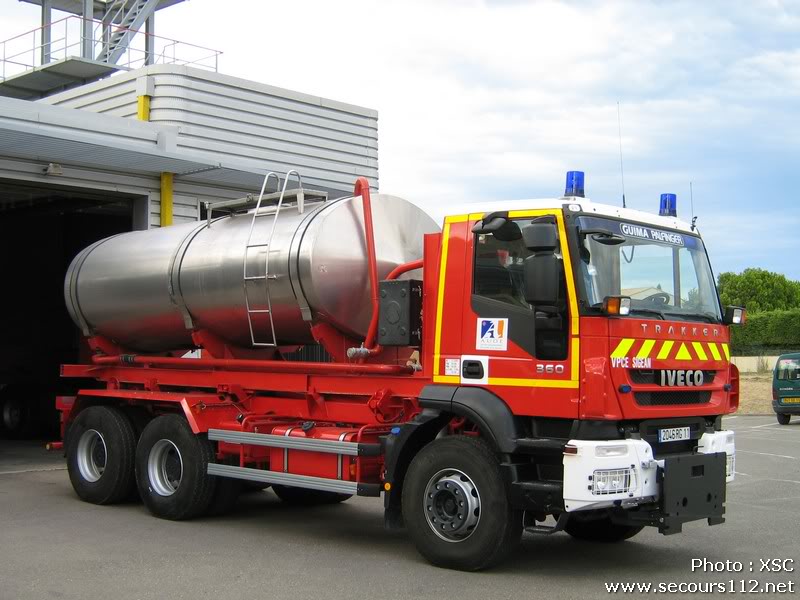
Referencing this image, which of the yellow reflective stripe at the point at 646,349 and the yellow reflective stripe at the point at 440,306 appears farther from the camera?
the yellow reflective stripe at the point at 440,306

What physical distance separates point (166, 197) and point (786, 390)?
A: 1576 centimetres

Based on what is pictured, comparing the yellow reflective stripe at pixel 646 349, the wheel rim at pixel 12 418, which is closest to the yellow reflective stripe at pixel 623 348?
the yellow reflective stripe at pixel 646 349

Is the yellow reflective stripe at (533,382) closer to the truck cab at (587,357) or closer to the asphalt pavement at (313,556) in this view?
the truck cab at (587,357)

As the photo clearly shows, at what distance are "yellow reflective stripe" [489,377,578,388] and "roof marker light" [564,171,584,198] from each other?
4.82 ft

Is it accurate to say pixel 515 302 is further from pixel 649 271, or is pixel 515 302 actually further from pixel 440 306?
pixel 649 271

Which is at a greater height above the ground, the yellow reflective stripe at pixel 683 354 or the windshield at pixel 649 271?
the windshield at pixel 649 271

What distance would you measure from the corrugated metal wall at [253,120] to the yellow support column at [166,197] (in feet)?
1.66

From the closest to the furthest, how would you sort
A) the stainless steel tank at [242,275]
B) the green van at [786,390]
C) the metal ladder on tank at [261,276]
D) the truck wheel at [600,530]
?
the truck wheel at [600,530]
the stainless steel tank at [242,275]
the metal ladder on tank at [261,276]
the green van at [786,390]

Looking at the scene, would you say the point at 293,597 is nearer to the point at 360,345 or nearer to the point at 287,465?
the point at 287,465

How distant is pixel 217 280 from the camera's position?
9992mm

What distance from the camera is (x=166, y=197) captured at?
15203mm

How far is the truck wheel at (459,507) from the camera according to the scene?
737 centimetres

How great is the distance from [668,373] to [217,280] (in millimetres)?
4608

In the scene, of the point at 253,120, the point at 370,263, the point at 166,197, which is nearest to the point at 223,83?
the point at 253,120
